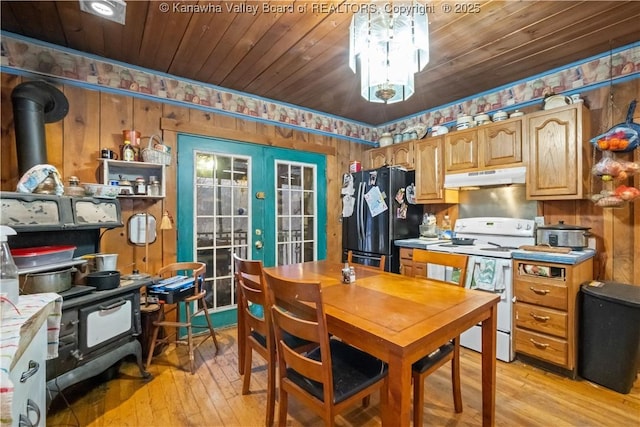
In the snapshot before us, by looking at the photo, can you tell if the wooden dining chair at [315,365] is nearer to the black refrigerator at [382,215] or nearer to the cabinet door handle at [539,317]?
the cabinet door handle at [539,317]

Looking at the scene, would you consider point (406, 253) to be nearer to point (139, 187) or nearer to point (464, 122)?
point (464, 122)

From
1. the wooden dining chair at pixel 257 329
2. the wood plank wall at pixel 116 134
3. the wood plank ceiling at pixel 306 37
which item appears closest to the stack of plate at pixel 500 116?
the wood plank ceiling at pixel 306 37

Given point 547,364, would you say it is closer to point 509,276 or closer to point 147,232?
point 509,276

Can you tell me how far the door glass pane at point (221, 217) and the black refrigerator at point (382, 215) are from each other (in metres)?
1.35

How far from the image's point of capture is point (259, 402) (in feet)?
6.28

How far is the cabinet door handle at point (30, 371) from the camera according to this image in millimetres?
962

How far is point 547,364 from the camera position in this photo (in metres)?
2.29

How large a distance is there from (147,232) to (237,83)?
1648 millimetres

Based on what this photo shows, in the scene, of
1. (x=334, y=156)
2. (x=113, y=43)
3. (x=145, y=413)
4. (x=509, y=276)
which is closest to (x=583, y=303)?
(x=509, y=276)

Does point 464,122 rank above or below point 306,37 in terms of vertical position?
below

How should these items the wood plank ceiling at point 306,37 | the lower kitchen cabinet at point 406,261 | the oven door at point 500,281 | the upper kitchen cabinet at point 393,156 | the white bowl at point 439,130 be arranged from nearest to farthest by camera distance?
the wood plank ceiling at point 306,37, the oven door at point 500,281, the lower kitchen cabinet at point 406,261, the white bowl at point 439,130, the upper kitchen cabinet at point 393,156

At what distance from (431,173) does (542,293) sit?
62.5 inches

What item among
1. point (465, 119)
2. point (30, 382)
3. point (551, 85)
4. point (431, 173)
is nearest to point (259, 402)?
point (30, 382)

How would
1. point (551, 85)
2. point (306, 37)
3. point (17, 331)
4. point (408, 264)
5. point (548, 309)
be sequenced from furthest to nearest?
point (408, 264), point (551, 85), point (548, 309), point (306, 37), point (17, 331)
